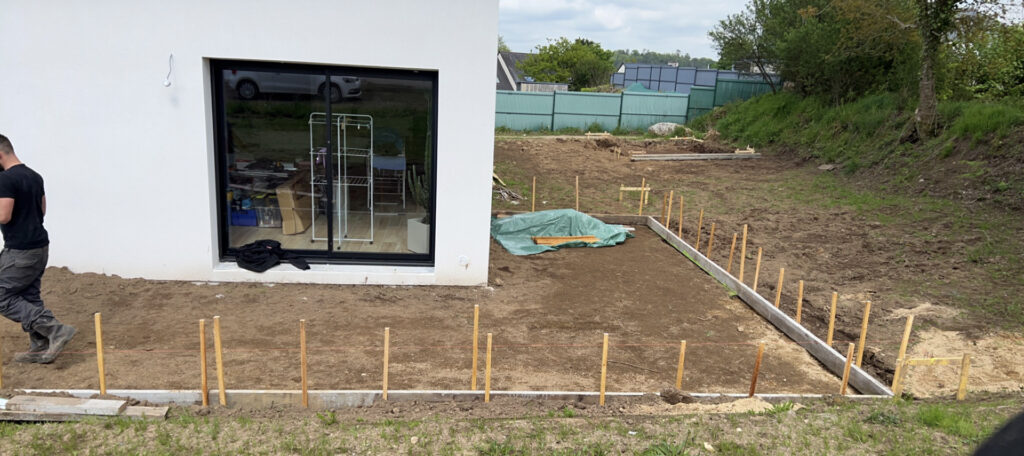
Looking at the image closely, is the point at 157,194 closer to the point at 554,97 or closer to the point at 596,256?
the point at 596,256

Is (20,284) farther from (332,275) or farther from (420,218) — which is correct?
(420,218)

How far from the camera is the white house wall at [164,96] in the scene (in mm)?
7070

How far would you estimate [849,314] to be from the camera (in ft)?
25.6

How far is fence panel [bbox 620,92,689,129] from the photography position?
28.2m

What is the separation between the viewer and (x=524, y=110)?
1073 inches

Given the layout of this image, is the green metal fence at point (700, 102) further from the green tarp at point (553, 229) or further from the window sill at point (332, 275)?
the window sill at point (332, 275)

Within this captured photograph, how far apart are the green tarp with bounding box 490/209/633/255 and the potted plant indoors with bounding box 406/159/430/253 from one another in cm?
247

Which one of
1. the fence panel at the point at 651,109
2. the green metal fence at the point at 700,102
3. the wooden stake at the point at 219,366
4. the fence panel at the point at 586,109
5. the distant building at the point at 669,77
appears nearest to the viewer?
the wooden stake at the point at 219,366

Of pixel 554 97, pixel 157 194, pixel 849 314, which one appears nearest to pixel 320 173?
pixel 157 194

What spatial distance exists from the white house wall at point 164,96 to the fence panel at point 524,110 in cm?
1967

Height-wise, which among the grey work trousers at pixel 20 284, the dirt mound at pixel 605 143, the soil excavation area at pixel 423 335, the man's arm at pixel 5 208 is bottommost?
the soil excavation area at pixel 423 335

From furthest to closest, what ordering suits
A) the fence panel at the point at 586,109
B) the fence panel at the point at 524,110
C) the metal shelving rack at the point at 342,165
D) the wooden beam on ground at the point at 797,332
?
the fence panel at the point at 586,109 → the fence panel at the point at 524,110 → the metal shelving rack at the point at 342,165 → the wooden beam on ground at the point at 797,332

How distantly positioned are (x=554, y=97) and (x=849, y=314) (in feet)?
67.9

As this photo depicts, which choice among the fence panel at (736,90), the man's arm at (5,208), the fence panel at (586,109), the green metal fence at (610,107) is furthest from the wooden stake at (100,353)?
the fence panel at (736,90)
